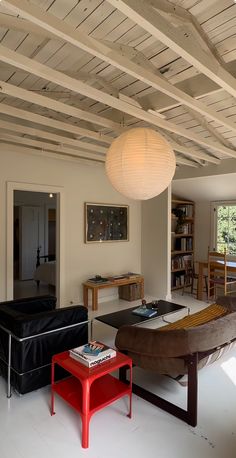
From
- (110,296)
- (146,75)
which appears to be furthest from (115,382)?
(110,296)

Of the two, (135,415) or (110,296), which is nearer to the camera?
(135,415)

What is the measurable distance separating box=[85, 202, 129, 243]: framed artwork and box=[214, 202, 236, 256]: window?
6.50 feet

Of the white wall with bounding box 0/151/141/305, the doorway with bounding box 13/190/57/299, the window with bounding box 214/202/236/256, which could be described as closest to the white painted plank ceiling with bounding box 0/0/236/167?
the white wall with bounding box 0/151/141/305

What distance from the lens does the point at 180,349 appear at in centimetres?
200

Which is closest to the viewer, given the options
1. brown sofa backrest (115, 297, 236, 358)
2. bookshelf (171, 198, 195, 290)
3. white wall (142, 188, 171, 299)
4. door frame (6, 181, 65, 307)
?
brown sofa backrest (115, 297, 236, 358)

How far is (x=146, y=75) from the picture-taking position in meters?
1.85

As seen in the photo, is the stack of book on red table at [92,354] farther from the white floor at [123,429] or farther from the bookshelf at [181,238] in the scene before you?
the bookshelf at [181,238]

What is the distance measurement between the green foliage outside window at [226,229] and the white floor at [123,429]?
149 inches

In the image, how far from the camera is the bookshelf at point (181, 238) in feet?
19.9

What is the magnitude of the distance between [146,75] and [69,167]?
9.68ft

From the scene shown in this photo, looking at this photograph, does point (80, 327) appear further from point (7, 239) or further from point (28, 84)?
point (28, 84)

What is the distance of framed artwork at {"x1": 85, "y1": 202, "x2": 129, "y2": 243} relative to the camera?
4926mm

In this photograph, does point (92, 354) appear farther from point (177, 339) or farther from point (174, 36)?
point (174, 36)

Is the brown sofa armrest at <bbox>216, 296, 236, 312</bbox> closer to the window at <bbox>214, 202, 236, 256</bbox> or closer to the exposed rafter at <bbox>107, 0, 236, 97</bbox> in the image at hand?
the exposed rafter at <bbox>107, 0, 236, 97</bbox>
